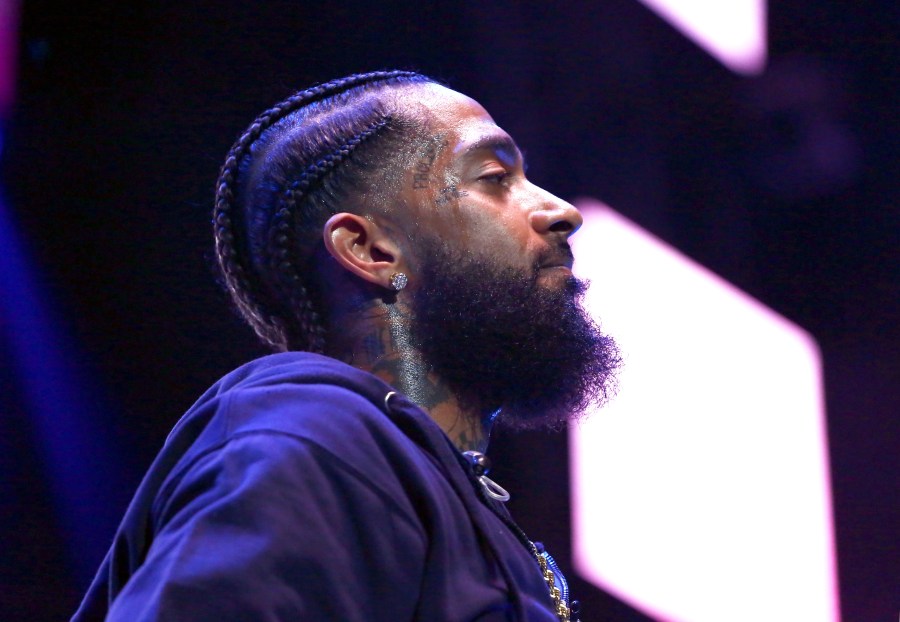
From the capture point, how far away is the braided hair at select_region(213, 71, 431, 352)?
56.3 inches

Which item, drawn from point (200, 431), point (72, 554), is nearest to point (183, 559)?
point (200, 431)

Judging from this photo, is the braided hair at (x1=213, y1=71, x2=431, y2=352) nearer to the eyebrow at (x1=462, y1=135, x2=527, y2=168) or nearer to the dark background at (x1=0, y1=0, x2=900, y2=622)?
the eyebrow at (x1=462, y1=135, x2=527, y2=168)

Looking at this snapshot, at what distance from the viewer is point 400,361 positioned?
53.7 inches

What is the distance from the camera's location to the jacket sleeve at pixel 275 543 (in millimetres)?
779

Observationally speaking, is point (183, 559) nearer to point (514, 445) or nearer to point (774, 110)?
point (514, 445)

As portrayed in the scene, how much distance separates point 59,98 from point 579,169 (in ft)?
3.65

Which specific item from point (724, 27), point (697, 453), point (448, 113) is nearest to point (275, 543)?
point (448, 113)

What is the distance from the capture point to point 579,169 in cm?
227

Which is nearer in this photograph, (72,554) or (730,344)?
(72,554)

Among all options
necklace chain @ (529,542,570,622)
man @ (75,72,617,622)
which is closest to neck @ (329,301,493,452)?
man @ (75,72,617,622)

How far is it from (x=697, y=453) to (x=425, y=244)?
3.49 ft

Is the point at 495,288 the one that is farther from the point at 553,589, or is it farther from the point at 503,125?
the point at 503,125

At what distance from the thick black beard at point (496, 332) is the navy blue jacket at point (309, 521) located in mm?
249

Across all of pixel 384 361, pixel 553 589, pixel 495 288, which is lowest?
pixel 553 589
